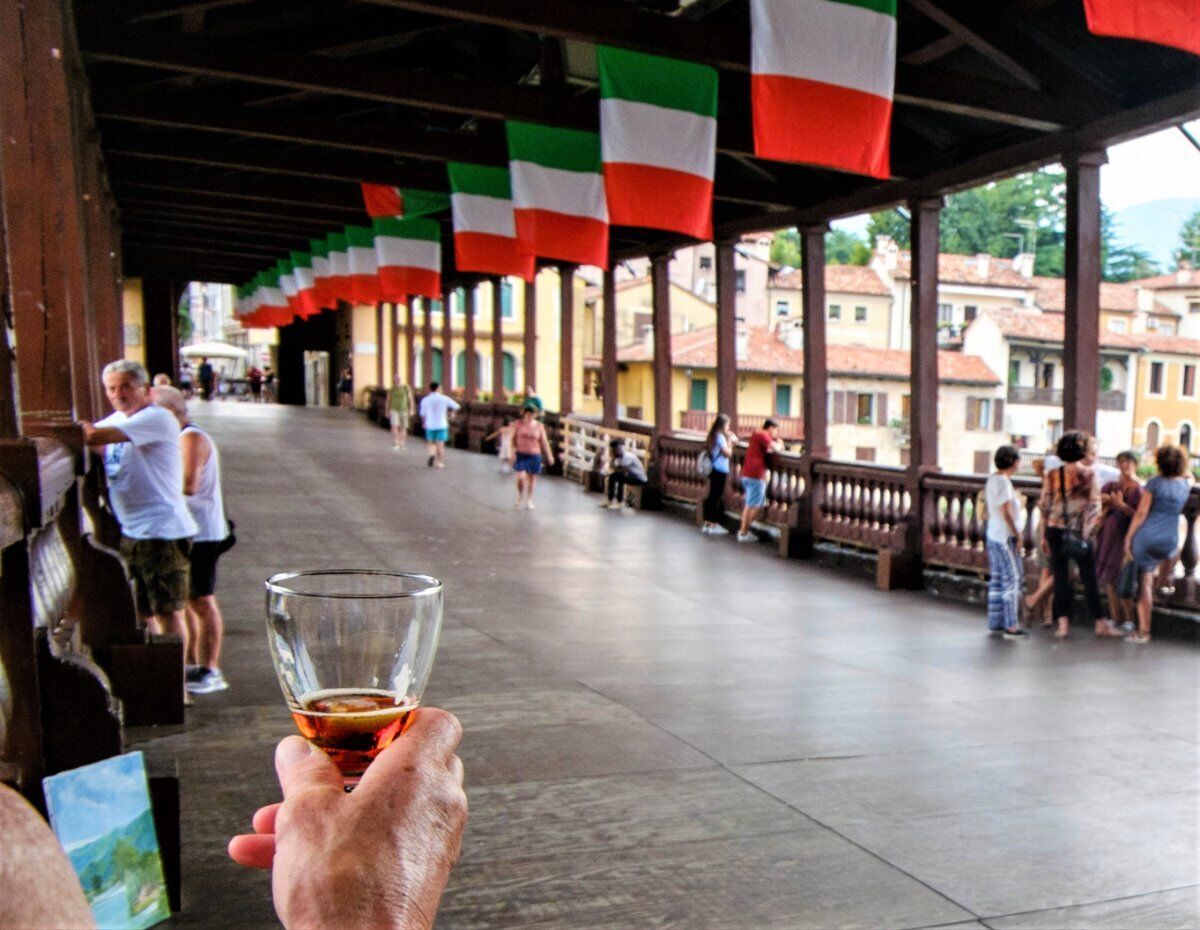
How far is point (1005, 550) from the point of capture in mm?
8023

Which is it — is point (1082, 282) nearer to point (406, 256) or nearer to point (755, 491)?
point (755, 491)

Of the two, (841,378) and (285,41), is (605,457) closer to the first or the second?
(285,41)

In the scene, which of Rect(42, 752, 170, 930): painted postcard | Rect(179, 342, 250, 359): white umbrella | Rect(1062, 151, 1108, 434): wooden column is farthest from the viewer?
Rect(179, 342, 250, 359): white umbrella

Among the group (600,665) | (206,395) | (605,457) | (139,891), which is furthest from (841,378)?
(139,891)

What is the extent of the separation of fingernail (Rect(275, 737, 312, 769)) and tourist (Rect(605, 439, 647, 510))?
1420 centimetres

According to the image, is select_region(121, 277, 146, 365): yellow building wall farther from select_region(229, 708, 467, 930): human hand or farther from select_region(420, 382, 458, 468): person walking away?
select_region(229, 708, 467, 930): human hand

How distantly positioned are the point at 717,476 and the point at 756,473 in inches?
36.1

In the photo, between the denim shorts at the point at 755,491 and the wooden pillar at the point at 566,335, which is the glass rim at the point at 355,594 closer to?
the denim shorts at the point at 755,491

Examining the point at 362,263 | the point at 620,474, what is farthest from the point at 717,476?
the point at 362,263

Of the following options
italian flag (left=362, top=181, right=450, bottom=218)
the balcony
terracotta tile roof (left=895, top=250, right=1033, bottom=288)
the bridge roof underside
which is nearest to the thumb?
the bridge roof underside

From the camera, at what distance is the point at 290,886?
78 centimetres

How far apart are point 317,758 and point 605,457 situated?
1640cm

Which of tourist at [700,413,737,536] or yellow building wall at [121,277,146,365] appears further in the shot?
yellow building wall at [121,277,146,365]

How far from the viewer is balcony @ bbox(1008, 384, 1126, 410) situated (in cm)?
4467
